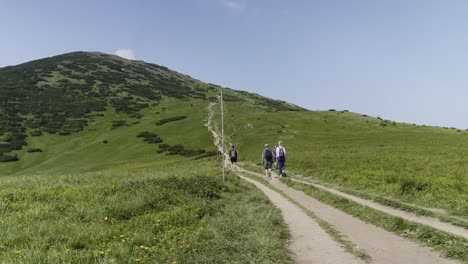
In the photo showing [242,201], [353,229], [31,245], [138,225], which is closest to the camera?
[31,245]

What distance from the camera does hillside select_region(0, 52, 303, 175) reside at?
7644 centimetres

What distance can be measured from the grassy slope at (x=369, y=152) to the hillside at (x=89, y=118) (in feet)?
46.6

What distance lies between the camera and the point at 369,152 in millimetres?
47906

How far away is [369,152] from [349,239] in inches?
1502

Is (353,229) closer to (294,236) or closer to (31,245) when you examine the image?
(294,236)

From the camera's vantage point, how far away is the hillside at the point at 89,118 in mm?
76438

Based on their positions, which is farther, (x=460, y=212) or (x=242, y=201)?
(x=242, y=201)

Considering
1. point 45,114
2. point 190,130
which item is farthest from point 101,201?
point 45,114

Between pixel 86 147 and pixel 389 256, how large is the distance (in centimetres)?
8490

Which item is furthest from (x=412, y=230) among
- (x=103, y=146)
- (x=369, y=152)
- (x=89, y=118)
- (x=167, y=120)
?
(x=89, y=118)

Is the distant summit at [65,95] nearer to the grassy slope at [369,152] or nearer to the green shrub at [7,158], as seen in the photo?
the green shrub at [7,158]

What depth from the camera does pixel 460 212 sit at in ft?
48.9

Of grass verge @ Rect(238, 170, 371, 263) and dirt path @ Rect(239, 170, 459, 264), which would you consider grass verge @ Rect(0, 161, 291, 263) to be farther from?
dirt path @ Rect(239, 170, 459, 264)

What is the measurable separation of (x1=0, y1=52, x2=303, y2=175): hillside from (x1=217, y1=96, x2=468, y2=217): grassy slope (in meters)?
14.2
